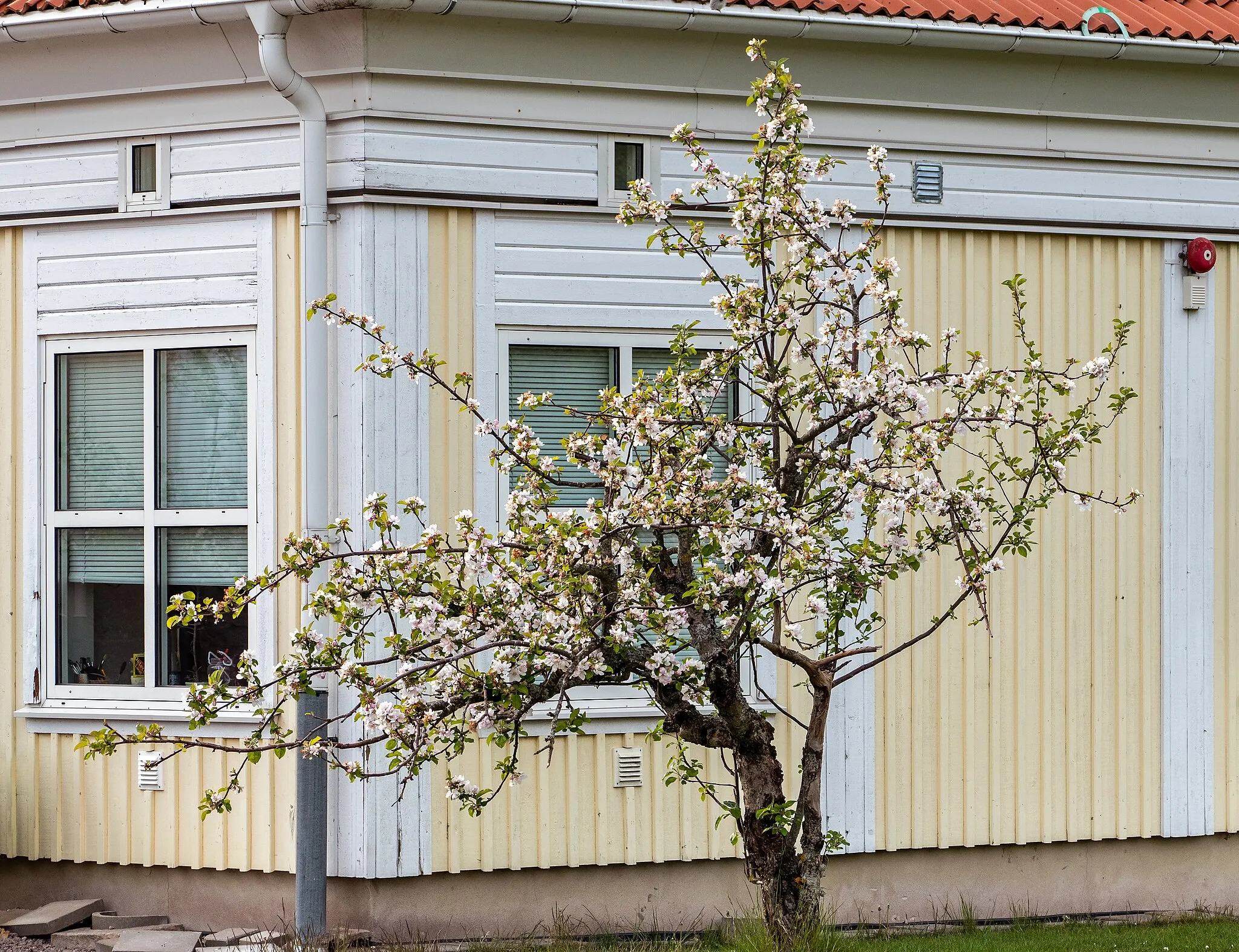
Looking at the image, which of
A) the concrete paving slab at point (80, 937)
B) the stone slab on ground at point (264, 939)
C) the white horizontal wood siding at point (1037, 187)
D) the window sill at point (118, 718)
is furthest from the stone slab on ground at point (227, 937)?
the white horizontal wood siding at point (1037, 187)

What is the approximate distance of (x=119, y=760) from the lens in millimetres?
6410

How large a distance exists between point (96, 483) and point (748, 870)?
12.3 feet

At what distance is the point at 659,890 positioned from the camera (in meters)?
6.45

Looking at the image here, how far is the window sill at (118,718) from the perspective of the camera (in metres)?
6.22

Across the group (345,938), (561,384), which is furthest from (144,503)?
(345,938)

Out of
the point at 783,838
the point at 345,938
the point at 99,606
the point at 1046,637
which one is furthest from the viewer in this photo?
the point at 1046,637

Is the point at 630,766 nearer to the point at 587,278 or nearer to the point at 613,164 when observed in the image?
the point at 587,278

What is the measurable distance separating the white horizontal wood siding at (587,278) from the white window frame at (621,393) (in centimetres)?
5

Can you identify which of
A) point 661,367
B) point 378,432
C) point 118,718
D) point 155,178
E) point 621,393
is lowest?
point 118,718

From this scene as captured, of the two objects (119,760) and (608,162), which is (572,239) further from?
(119,760)

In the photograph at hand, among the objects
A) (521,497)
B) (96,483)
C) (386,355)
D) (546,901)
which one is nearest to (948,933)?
(546,901)

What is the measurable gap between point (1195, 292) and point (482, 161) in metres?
3.85

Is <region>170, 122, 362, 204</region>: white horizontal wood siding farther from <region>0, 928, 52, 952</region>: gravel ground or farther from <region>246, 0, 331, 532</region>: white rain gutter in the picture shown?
<region>0, 928, 52, 952</region>: gravel ground

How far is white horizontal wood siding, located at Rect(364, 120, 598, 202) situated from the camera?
20.2 feet
